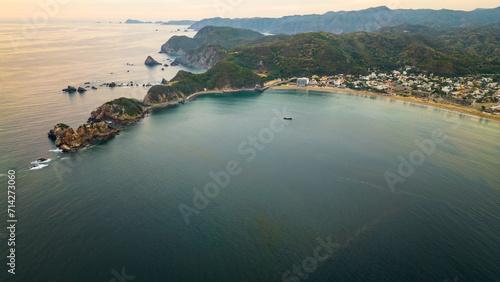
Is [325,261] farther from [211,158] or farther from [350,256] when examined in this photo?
[211,158]

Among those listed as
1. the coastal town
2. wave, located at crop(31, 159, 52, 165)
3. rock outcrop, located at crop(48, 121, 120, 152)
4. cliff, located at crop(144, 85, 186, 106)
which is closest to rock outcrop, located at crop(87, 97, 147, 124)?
rock outcrop, located at crop(48, 121, 120, 152)

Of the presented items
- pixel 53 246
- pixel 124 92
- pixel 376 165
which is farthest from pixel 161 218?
pixel 124 92

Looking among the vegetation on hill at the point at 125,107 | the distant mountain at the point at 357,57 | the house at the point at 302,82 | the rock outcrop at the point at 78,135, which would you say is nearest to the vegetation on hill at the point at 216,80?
the distant mountain at the point at 357,57

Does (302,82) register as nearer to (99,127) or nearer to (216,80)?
(216,80)

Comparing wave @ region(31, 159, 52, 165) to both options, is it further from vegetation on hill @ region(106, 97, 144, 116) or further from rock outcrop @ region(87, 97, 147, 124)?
vegetation on hill @ region(106, 97, 144, 116)

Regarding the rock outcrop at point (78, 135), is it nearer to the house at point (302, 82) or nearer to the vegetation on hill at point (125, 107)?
the vegetation on hill at point (125, 107)

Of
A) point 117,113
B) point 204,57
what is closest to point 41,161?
point 117,113
